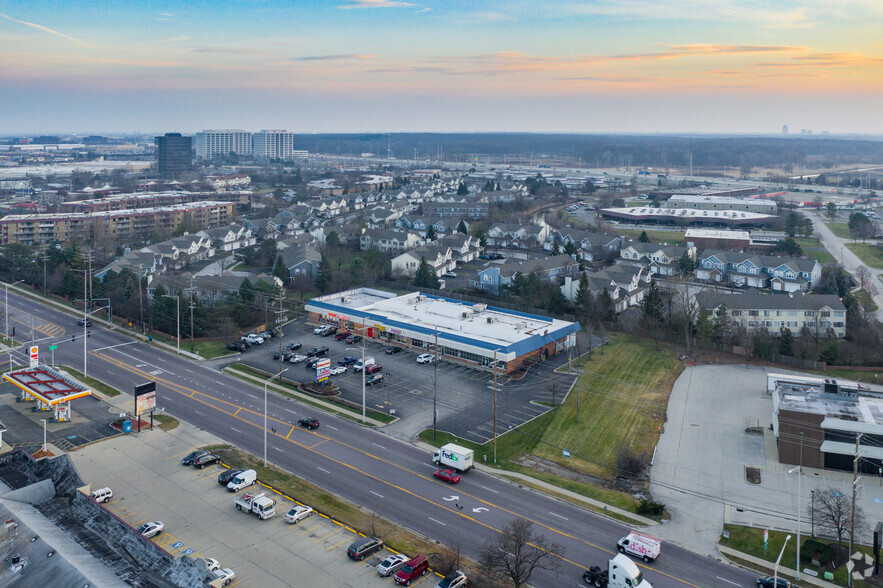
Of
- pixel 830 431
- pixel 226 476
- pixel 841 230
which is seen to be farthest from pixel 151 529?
pixel 841 230

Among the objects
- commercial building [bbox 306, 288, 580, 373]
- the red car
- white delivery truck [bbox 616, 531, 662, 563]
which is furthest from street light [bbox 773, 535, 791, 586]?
commercial building [bbox 306, 288, 580, 373]

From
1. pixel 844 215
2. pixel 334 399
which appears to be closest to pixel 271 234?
pixel 334 399

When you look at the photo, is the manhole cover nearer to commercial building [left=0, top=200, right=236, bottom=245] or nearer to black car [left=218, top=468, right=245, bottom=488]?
black car [left=218, top=468, right=245, bottom=488]

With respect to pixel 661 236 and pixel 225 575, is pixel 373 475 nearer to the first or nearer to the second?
pixel 225 575

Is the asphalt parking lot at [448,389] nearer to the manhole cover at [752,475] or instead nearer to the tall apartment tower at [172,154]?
the manhole cover at [752,475]

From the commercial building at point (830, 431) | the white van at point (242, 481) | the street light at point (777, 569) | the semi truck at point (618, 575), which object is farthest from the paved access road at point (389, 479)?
the commercial building at point (830, 431)

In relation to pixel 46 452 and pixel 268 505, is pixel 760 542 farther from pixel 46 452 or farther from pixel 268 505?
pixel 46 452

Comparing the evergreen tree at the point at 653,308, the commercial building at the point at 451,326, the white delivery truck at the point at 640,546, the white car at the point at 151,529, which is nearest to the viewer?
the white delivery truck at the point at 640,546
